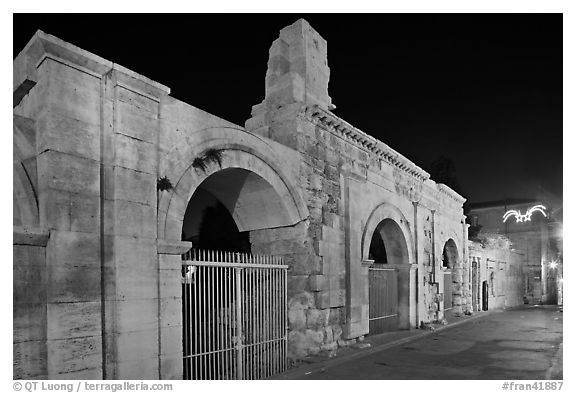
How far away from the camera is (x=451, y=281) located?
1686 centimetres

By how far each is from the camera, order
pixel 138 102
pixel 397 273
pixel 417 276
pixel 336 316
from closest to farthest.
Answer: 1. pixel 138 102
2. pixel 336 316
3. pixel 397 273
4. pixel 417 276

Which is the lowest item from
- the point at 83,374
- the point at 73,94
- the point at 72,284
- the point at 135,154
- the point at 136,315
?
the point at 83,374

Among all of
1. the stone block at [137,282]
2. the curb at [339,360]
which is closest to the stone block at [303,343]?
the curb at [339,360]

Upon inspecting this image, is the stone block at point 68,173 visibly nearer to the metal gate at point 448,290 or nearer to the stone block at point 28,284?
the stone block at point 28,284

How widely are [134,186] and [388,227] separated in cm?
826

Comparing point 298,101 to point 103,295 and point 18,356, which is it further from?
point 18,356

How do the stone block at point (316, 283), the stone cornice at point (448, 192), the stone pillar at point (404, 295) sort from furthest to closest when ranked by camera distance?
the stone cornice at point (448, 192) → the stone pillar at point (404, 295) → the stone block at point (316, 283)

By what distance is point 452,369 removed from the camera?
739cm

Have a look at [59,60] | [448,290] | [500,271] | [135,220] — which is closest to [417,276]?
[448,290]

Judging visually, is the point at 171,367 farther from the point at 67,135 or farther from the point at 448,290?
the point at 448,290

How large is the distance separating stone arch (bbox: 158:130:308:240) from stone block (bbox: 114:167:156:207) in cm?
25

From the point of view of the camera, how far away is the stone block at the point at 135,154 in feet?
16.7

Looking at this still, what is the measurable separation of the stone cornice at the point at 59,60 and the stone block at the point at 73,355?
2731 millimetres

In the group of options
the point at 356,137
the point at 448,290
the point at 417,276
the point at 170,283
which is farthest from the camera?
the point at 448,290
